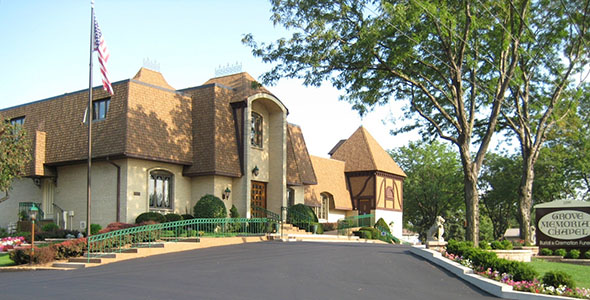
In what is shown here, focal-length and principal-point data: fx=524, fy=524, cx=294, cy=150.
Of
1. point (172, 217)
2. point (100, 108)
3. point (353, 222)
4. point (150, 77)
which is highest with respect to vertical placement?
point (150, 77)

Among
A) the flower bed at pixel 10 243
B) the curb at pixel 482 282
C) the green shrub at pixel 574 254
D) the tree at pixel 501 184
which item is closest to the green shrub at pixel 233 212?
the flower bed at pixel 10 243

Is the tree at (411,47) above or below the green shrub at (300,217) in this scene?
above

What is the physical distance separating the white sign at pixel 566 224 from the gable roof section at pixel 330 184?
15.6 meters

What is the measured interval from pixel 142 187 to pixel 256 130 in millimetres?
7313

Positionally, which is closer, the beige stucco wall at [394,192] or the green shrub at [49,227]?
the green shrub at [49,227]

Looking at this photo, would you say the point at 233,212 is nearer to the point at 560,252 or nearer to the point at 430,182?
the point at 560,252

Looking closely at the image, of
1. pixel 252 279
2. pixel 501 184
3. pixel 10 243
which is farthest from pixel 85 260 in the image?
pixel 501 184

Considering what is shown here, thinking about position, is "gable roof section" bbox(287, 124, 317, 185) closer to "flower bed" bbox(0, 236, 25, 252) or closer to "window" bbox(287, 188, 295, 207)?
"window" bbox(287, 188, 295, 207)

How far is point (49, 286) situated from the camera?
11430mm

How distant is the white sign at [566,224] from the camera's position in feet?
74.9

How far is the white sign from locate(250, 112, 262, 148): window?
1419cm

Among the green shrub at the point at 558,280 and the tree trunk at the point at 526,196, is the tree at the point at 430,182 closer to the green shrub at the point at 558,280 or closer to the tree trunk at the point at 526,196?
the tree trunk at the point at 526,196

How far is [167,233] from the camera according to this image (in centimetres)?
1933

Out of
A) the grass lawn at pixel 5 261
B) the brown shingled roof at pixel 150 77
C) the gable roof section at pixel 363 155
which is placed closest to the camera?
the grass lawn at pixel 5 261
